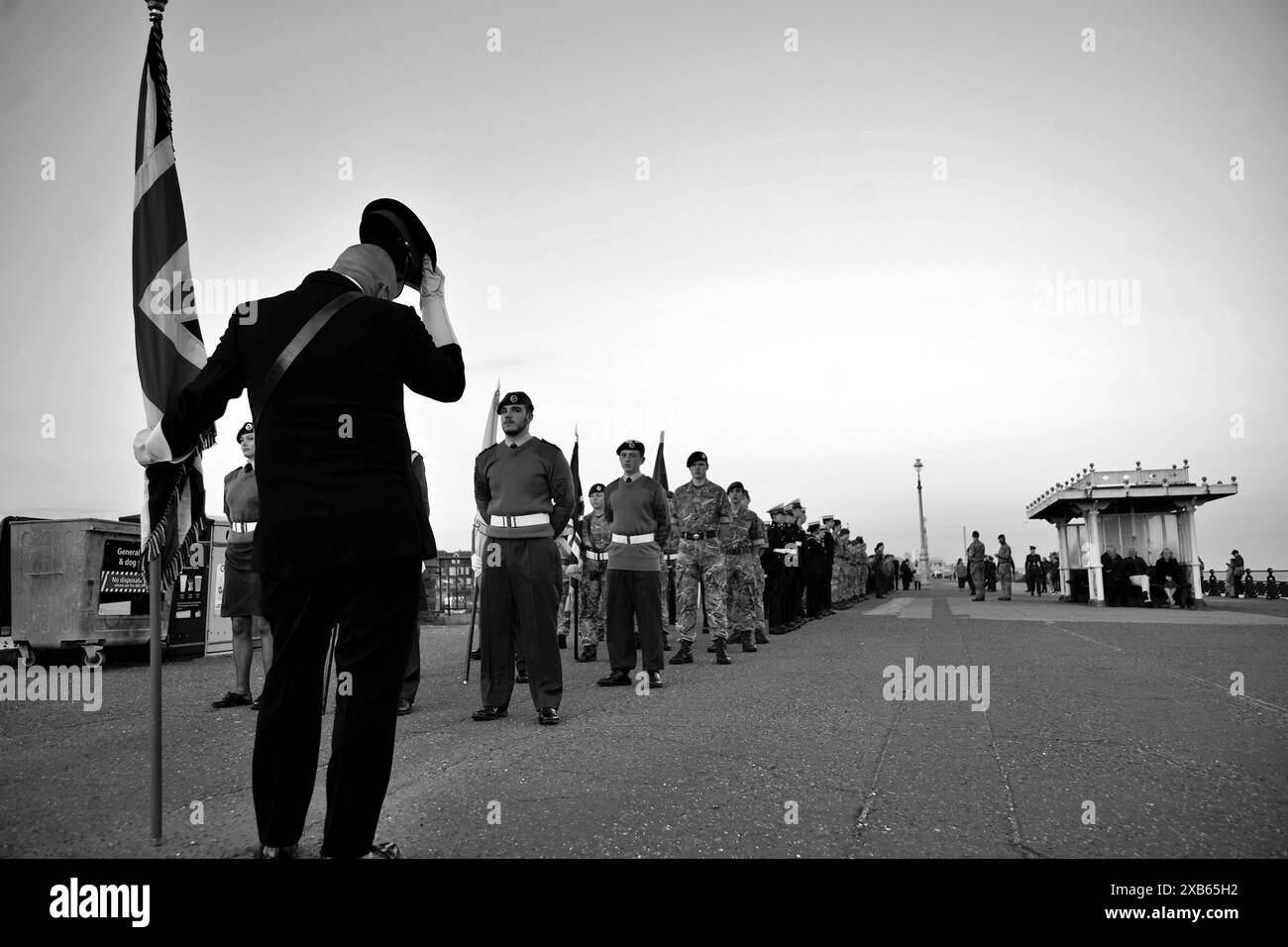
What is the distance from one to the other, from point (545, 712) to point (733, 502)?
22.8 feet

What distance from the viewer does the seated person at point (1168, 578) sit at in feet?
75.7

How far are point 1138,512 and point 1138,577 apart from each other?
292cm

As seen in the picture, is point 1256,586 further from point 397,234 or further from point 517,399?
point 397,234

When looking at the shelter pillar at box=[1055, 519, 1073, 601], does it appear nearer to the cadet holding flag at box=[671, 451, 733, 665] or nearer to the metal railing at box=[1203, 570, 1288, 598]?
the metal railing at box=[1203, 570, 1288, 598]

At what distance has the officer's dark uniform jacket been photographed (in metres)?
2.63

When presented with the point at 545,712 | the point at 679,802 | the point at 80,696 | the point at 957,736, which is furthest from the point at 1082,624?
the point at 80,696

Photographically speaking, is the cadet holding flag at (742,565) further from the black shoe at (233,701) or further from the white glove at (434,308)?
the white glove at (434,308)

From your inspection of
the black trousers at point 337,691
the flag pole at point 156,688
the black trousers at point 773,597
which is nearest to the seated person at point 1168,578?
the black trousers at point 773,597

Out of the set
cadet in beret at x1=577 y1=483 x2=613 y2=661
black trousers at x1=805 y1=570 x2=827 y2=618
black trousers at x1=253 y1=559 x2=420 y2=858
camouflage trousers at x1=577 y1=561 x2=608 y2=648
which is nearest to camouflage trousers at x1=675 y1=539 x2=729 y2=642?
cadet in beret at x1=577 y1=483 x2=613 y2=661

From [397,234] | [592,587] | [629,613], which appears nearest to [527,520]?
[629,613]

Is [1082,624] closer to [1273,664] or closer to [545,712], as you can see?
[1273,664]

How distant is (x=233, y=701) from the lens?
6.48 meters

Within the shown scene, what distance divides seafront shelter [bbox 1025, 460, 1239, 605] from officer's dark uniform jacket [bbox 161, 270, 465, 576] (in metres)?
25.5

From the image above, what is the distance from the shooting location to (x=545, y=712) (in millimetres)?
5488
